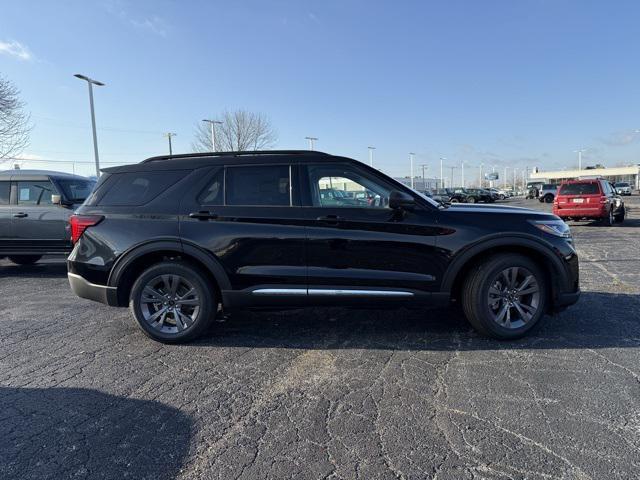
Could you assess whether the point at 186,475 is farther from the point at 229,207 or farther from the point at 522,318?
the point at 522,318

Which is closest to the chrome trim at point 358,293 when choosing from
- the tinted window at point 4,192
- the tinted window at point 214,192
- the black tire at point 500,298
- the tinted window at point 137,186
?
the black tire at point 500,298

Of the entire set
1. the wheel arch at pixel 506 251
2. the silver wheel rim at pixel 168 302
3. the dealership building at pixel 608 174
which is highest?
the dealership building at pixel 608 174

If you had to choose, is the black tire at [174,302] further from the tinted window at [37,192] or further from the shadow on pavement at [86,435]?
the tinted window at [37,192]

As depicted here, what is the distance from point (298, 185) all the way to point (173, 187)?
50.5 inches

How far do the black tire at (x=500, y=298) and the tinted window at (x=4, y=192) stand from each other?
850cm

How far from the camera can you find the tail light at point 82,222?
440cm

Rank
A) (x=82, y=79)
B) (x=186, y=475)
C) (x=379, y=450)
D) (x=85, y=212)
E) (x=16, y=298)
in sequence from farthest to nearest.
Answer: (x=82, y=79) → (x=16, y=298) → (x=85, y=212) → (x=379, y=450) → (x=186, y=475)

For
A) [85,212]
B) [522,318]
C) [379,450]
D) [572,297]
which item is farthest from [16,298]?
[572,297]

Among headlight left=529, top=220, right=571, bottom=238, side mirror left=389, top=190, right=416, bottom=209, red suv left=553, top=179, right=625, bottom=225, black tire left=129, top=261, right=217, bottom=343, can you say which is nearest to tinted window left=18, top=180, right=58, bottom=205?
black tire left=129, top=261, right=217, bottom=343

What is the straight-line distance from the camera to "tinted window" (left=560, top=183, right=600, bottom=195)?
15.4 meters

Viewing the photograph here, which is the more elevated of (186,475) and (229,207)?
(229,207)

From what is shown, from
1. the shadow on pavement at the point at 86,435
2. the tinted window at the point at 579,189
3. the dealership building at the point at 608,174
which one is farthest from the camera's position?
the dealership building at the point at 608,174

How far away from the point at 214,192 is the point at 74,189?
5564 millimetres

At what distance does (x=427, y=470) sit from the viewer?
7.80ft
